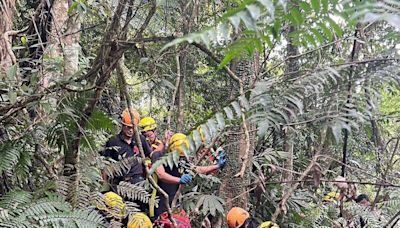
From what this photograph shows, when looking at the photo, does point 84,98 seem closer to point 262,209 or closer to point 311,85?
point 311,85

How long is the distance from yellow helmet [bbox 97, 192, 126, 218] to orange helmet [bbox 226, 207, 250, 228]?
4.82 ft

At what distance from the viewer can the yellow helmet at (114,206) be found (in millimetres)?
2895

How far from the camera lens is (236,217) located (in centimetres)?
426

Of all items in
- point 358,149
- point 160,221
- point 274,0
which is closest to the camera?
point 274,0

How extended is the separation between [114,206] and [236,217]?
159 cm

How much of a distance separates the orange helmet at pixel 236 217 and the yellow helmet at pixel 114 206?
4.82ft

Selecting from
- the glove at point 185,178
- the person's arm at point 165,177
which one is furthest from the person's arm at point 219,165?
the glove at point 185,178

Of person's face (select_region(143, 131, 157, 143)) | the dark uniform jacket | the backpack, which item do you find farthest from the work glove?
person's face (select_region(143, 131, 157, 143))

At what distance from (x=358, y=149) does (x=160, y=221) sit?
3.21 m

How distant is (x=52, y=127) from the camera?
2.93 metres

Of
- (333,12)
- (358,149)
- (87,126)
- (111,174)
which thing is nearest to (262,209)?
(358,149)

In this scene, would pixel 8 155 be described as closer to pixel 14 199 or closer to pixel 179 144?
pixel 14 199

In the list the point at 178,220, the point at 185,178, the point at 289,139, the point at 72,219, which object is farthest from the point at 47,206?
the point at 289,139

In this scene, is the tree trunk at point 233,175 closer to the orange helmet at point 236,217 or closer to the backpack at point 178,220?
the orange helmet at point 236,217
